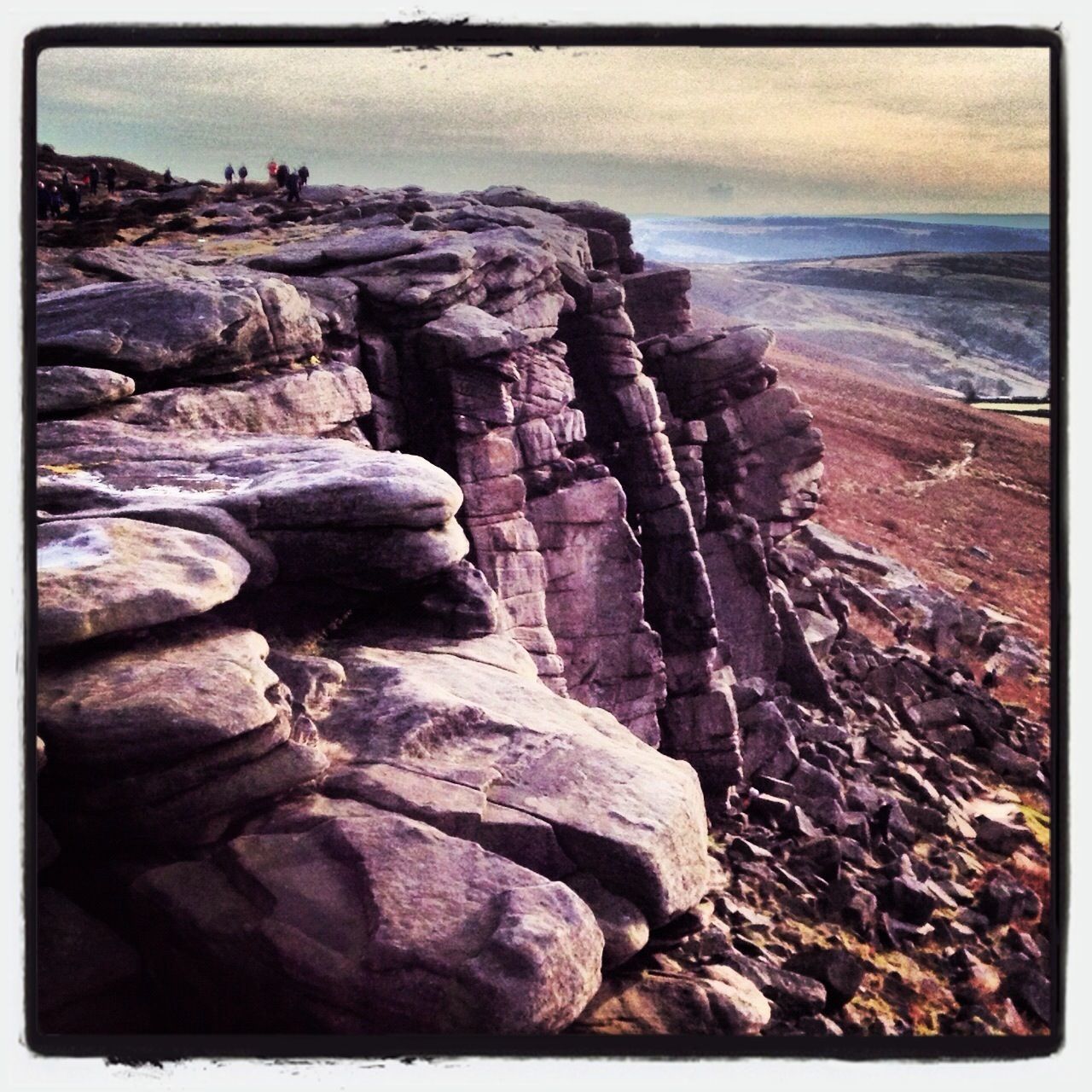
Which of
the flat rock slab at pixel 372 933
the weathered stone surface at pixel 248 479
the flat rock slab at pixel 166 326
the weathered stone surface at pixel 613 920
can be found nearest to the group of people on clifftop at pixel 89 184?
the flat rock slab at pixel 166 326

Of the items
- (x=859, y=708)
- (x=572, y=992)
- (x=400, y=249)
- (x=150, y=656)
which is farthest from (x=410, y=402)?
(x=859, y=708)

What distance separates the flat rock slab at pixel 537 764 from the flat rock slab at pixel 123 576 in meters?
1.74

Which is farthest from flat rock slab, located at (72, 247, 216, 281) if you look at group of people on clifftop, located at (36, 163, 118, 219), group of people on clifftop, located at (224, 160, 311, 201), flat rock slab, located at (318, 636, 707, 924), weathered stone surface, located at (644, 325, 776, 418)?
weathered stone surface, located at (644, 325, 776, 418)

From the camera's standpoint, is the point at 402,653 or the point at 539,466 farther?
the point at 539,466

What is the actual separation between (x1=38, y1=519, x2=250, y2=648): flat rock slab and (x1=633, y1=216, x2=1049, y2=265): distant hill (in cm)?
925

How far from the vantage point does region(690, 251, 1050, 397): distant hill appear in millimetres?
14914

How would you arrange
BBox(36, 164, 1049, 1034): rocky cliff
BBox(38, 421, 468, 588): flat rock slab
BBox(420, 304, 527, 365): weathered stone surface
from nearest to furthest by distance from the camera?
BBox(36, 164, 1049, 1034): rocky cliff
BBox(38, 421, 468, 588): flat rock slab
BBox(420, 304, 527, 365): weathered stone surface

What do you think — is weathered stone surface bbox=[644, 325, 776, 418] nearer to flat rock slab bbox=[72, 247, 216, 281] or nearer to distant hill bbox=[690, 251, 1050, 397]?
distant hill bbox=[690, 251, 1050, 397]

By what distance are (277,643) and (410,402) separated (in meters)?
9.99

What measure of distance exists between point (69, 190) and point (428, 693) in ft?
50.7

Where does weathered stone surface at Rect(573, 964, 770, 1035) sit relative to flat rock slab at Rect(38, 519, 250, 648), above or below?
below

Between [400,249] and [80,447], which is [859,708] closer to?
[400,249]

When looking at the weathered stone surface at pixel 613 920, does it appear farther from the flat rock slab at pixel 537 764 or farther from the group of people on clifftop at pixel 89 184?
the group of people on clifftop at pixel 89 184

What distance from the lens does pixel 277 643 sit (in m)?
11.2
